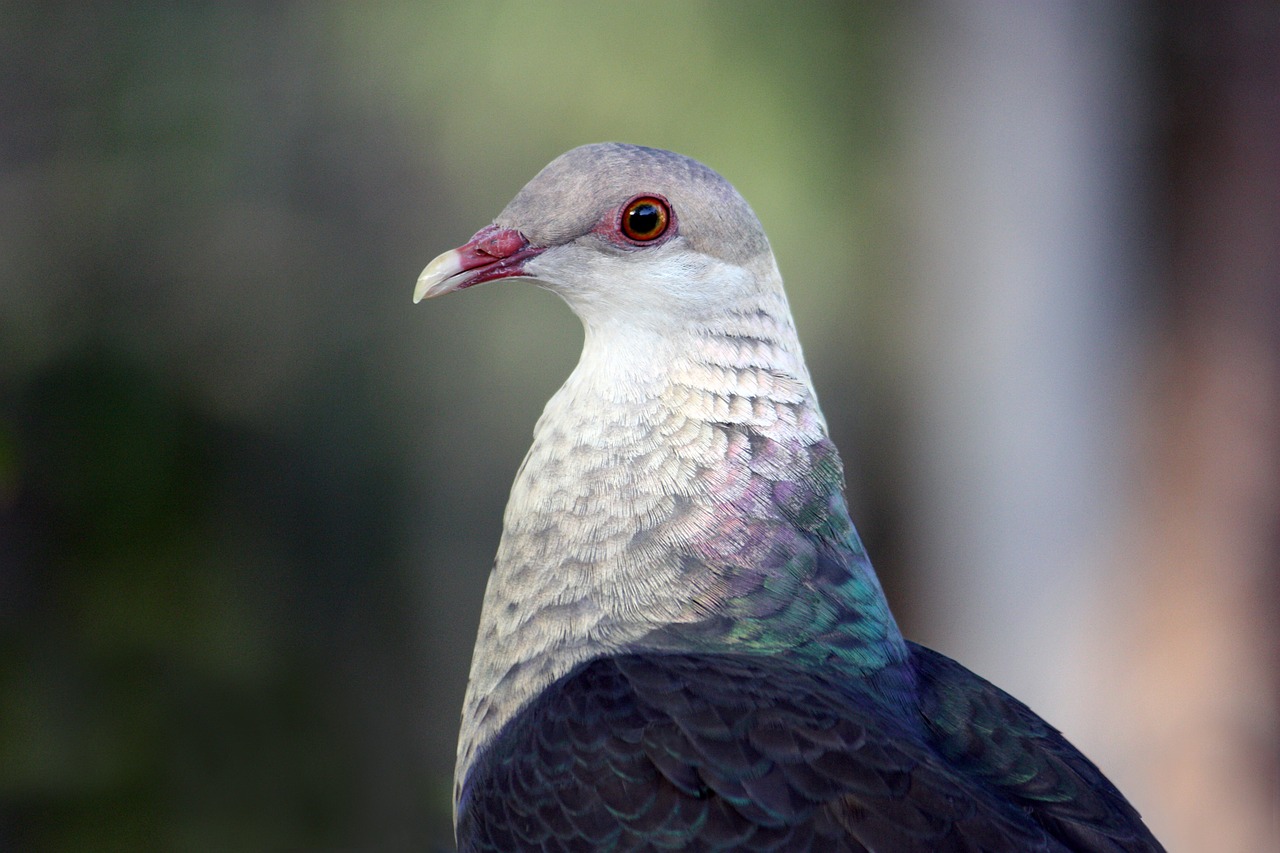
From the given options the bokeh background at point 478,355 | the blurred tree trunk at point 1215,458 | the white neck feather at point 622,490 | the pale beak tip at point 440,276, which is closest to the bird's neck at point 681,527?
the white neck feather at point 622,490

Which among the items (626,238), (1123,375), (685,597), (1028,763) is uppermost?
(626,238)

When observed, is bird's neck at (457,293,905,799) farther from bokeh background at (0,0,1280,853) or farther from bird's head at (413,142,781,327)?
bokeh background at (0,0,1280,853)

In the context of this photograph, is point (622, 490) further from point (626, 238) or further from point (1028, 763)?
point (1028, 763)

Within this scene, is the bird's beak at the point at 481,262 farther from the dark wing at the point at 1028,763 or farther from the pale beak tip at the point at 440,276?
the dark wing at the point at 1028,763

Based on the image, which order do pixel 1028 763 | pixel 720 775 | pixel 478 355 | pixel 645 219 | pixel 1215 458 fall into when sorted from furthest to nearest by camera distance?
pixel 478 355, pixel 1215 458, pixel 645 219, pixel 1028 763, pixel 720 775

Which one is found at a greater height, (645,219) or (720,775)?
(645,219)

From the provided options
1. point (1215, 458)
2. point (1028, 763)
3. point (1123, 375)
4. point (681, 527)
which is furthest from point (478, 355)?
point (1028, 763)

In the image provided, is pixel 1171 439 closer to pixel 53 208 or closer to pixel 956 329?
pixel 956 329

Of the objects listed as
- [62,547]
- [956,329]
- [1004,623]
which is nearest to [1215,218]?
[956,329]
